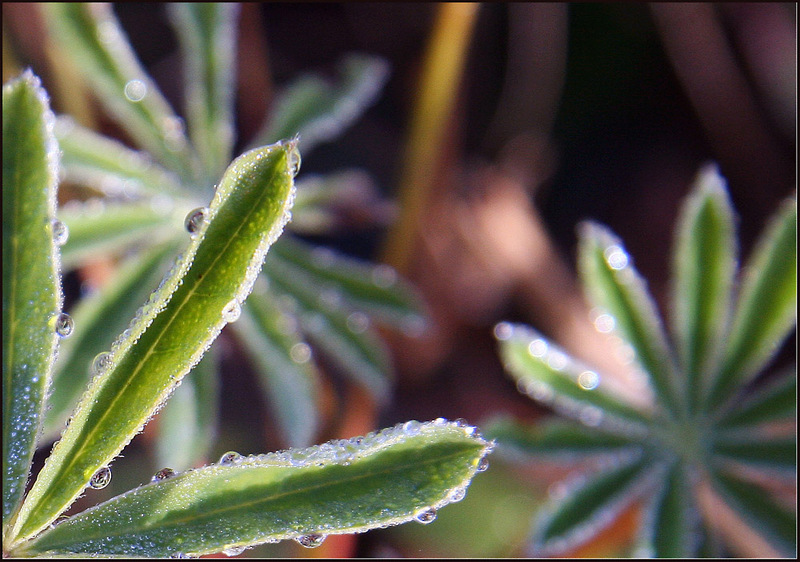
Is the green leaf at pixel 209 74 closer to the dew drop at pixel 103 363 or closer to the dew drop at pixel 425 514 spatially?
the dew drop at pixel 103 363

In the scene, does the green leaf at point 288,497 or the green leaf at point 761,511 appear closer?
the green leaf at point 288,497

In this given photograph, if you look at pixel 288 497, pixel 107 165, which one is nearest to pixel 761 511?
pixel 288 497

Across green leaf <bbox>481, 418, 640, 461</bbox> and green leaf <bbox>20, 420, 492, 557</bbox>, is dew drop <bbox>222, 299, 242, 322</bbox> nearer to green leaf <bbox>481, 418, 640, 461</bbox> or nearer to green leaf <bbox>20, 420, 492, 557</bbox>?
green leaf <bbox>20, 420, 492, 557</bbox>

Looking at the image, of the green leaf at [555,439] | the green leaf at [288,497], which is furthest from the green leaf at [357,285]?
the green leaf at [288,497]

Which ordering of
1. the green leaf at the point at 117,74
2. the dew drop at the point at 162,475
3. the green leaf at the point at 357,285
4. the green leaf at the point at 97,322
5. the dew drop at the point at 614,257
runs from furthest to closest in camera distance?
the green leaf at the point at 357,285, the green leaf at the point at 117,74, the dew drop at the point at 614,257, the green leaf at the point at 97,322, the dew drop at the point at 162,475

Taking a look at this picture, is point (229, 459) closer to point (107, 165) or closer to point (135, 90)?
point (107, 165)

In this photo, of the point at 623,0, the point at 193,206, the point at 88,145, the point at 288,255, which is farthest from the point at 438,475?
the point at 623,0
